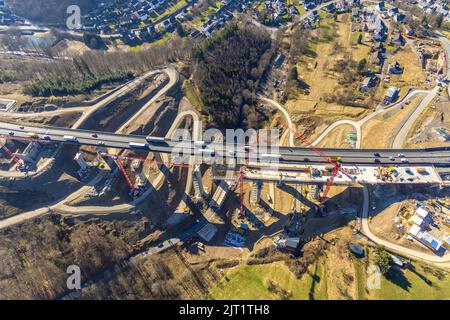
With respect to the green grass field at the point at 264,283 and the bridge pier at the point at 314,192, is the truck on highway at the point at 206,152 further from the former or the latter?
the green grass field at the point at 264,283

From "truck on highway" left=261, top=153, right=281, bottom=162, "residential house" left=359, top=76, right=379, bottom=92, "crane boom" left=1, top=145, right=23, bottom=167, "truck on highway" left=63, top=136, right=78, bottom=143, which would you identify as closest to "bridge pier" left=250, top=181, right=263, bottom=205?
"truck on highway" left=261, top=153, right=281, bottom=162

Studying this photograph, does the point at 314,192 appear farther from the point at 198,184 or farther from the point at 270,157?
the point at 198,184

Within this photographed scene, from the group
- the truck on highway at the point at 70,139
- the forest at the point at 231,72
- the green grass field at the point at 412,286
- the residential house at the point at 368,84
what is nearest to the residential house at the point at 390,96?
the residential house at the point at 368,84

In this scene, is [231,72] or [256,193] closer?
[256,193]

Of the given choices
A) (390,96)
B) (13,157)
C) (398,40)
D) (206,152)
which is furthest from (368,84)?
(13,157)

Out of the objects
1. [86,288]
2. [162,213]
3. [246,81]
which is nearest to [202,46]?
[246,81]

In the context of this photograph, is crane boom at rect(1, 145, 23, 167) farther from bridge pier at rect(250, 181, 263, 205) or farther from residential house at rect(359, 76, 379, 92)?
residential house at rect(359, 76, 379, 92)

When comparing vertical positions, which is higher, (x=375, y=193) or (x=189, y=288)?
(x=375, y=193)

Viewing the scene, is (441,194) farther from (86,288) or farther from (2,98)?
(2,98)
